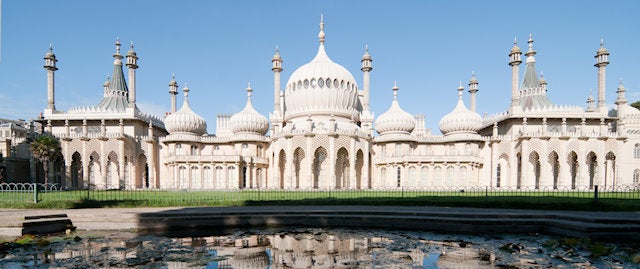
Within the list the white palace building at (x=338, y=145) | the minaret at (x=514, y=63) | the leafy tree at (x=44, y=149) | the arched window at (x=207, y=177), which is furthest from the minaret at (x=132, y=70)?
the minaret at (x=514, y=63)

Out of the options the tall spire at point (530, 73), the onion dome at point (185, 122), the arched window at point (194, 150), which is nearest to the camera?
the onion dome at point (185, 122)

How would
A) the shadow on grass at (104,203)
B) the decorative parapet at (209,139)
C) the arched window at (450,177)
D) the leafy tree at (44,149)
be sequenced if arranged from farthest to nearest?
the decorative parapet at (209,139) < the arched window at (450,177) < the leafy tree at (44,149) < the shadow on grass at (104,203)

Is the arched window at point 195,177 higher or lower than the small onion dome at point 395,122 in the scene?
lower

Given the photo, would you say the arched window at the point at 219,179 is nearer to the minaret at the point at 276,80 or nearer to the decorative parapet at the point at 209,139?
the decorative parapet at the point at 209,139

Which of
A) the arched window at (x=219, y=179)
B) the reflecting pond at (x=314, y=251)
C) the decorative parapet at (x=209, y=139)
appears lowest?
the arched window at (x=219, y=179)

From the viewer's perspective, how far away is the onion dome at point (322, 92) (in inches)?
1373

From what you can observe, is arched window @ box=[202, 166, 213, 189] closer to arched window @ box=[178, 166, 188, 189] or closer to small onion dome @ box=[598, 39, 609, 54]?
arched window @ box=[178, 166, 188, 189]

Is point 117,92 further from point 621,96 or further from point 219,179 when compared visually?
point 621,96

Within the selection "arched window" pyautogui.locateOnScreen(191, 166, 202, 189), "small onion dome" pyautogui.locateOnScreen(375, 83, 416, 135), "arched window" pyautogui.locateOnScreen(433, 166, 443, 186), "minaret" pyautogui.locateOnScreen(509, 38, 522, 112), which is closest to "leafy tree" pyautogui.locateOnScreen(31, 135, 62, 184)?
"arched window" pyautogui.locateOnScreen(191, 166, 202, 189)

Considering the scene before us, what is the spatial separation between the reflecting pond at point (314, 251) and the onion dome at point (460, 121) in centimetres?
2455

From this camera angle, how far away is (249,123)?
111 feet

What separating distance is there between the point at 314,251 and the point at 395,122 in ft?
85.2

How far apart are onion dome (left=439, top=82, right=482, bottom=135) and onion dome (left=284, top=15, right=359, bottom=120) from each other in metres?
9.39

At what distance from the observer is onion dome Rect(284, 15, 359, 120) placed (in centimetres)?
3488
